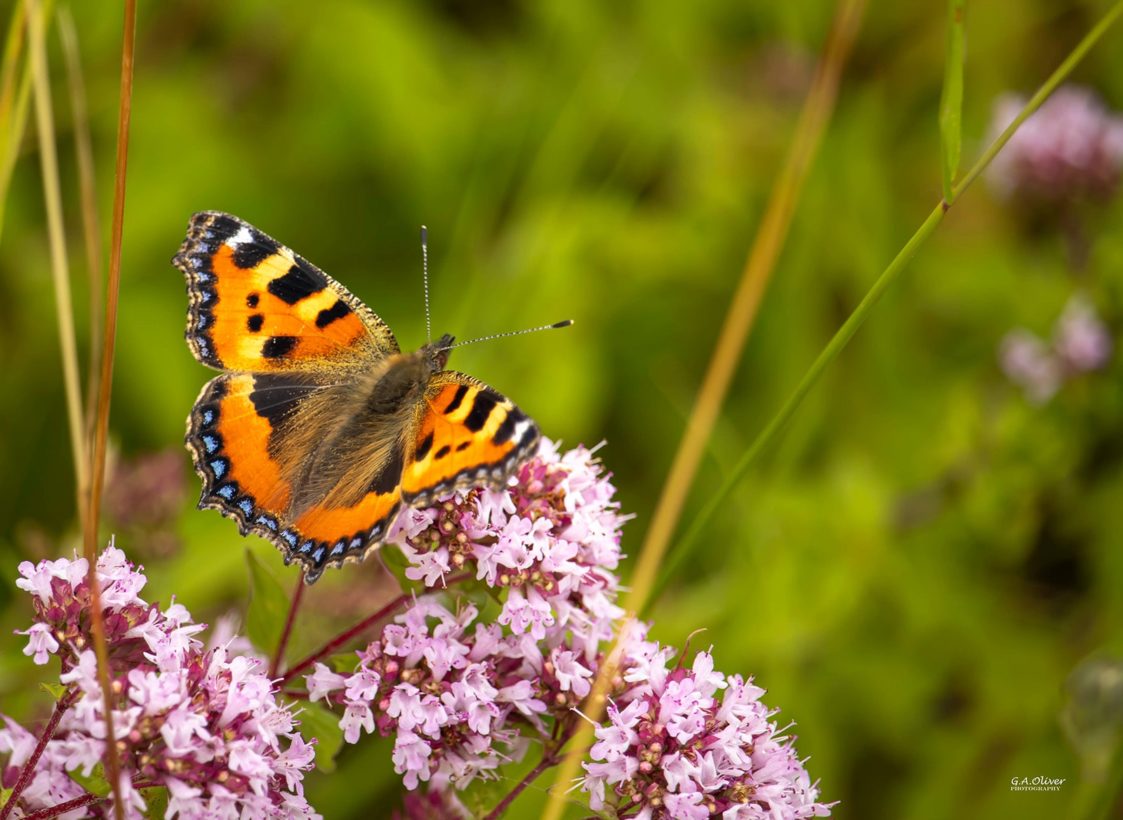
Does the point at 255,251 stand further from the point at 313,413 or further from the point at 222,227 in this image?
the point at 313,413

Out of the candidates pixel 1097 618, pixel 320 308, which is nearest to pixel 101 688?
pixel 320 308

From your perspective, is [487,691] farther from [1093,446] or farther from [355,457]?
[1093,446]

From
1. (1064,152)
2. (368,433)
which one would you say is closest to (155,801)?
(368,433)

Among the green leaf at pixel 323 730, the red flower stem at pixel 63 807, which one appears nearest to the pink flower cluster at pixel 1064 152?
the green leaf at pixel 323 730

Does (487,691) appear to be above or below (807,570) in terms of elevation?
below

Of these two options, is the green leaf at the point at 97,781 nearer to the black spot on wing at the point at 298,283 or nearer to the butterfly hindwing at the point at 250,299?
the butterfly hindwing at the point at 250,299

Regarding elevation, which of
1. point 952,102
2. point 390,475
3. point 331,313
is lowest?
point 390,475

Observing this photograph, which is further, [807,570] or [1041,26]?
[1041,26]
